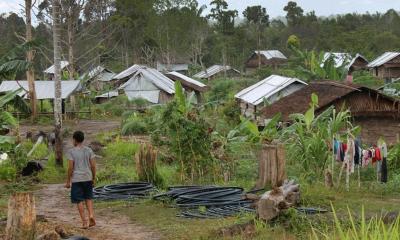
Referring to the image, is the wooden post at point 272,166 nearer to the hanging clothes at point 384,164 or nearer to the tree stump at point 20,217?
the hanging clothes at point 384,164

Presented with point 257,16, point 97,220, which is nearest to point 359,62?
point 257,16

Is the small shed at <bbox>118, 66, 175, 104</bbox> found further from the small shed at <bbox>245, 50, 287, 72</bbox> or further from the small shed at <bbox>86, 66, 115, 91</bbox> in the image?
the small shed at <bbox>245, 50, 287, 72</bbox>

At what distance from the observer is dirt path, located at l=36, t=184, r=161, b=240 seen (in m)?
8.62

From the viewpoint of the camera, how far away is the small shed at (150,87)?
38056 mm

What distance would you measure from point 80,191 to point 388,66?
44.2 m

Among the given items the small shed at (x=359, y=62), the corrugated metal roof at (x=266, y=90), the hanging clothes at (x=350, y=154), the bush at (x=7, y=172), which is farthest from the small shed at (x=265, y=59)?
the hanging clothes at (x=350, y=154)

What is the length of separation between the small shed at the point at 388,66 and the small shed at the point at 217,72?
694 inches

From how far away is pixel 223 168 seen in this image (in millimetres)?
15000

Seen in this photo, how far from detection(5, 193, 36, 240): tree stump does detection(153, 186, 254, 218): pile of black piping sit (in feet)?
10.4

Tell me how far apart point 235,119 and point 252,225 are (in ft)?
70.0

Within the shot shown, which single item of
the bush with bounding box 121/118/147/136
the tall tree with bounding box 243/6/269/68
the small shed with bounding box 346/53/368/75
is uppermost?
the tall tree with bounding box 243/6/269/68

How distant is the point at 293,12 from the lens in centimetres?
8212

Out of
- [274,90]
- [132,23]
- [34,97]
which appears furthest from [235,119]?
[132,23]

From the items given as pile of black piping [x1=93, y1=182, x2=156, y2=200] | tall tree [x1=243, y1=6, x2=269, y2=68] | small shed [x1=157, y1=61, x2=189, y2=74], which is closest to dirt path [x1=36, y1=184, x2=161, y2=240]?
pile of black piping [x1=93, y1=182, x2=156, y2=200]
